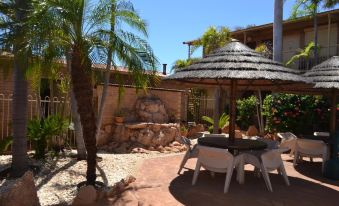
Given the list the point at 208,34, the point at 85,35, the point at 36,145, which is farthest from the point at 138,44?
the point at 208,34

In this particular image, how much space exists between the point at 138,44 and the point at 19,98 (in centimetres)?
306

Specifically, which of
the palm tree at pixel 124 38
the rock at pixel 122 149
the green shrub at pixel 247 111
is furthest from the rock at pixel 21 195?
the green shrub at pixel 247 111

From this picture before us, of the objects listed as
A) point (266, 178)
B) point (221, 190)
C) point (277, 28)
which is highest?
point (277, 28)

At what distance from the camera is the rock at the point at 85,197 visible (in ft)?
20.7

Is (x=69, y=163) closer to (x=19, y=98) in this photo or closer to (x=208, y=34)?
(x=19, y=98)

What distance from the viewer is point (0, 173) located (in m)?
8.50

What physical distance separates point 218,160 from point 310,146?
10.8ft

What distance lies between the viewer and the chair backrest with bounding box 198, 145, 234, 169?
6660 millimetres

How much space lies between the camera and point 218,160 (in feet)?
22.3

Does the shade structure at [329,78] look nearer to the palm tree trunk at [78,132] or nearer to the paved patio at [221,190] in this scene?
the paved patio at [221,190]

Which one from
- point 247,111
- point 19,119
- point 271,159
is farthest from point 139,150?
point 247,111

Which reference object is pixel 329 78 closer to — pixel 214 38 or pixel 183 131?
pixel 183 131

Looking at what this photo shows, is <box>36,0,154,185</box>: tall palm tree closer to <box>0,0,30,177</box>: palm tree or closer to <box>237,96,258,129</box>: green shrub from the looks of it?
<box>0,0,30,177</box>: palm tree

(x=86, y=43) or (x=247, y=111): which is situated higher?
(x=86, y=43)
